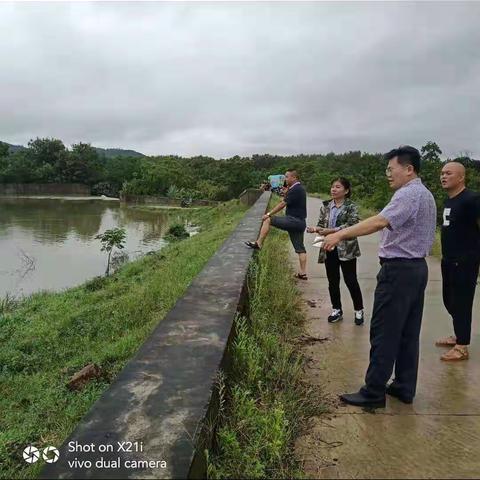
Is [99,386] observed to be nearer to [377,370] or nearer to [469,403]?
[377,370]

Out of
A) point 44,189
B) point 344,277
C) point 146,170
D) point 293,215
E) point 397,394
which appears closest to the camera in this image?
point 397,394

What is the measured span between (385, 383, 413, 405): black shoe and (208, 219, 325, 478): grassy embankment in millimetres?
485

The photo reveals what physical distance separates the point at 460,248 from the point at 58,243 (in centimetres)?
2559

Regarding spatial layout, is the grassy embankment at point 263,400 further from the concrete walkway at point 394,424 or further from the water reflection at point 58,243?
the water reflection at point 58,243

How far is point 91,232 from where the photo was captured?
33312 mm

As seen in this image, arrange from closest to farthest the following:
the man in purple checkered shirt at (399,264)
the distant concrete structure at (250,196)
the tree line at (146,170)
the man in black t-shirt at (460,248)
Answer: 1. the man in purple checkered shirt at (399,264)
2. the man in black t-shirt at (460,248)
3. the distant concrete structure at (250,196)
4. the tree line at (146,170)

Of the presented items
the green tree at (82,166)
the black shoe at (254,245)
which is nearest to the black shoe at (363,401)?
the black shoe at (254,245)

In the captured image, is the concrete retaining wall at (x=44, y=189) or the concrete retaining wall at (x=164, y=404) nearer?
the concrete retaining wall at (x=164, y=404)

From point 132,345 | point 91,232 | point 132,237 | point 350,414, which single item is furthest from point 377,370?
point 91,232

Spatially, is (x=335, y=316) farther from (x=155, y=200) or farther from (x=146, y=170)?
(x=146, y=170)

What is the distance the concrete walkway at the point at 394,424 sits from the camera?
2.54 m

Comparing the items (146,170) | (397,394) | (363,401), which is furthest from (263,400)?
(146,170)

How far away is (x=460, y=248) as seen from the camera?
3988mm

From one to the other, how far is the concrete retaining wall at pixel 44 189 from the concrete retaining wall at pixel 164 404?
7633 centimetres
